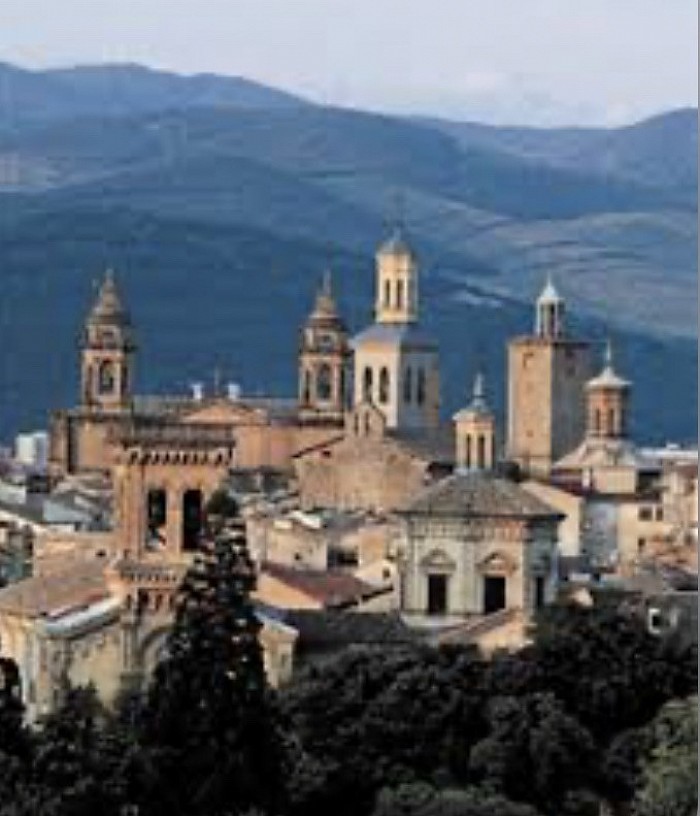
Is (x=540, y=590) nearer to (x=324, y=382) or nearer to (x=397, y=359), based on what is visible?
(x=397, y=359)

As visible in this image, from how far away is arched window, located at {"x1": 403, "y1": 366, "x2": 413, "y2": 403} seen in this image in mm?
89000

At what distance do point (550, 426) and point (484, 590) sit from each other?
33096 mm

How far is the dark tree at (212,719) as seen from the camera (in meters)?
37.7

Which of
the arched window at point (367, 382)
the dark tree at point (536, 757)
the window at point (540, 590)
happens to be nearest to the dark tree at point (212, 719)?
the dark tree at point (536, 757)

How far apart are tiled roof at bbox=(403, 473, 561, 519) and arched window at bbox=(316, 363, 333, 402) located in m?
29.7

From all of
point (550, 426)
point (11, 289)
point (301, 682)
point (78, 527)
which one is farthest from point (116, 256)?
point (301, 682)

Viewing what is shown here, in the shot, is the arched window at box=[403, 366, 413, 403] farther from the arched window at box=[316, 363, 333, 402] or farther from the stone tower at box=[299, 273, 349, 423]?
the arched window at box=[316, 363, 333, 402]

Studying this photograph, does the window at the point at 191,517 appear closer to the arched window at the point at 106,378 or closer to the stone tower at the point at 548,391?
the stone tower at the point at 548,391

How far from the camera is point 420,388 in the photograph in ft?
293

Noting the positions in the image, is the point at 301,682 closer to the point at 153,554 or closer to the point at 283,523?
the point at 153,554

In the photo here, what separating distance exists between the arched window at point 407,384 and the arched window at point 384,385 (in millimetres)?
288

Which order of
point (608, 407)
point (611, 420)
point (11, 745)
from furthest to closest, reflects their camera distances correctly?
point (611, 420)
point (608, 407)
point (11, 745)

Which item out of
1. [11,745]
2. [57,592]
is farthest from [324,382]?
[11,745]

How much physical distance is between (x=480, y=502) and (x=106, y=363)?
104 ft
